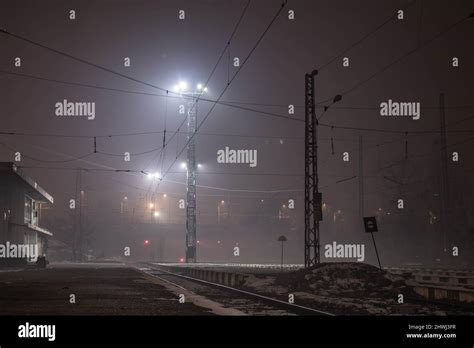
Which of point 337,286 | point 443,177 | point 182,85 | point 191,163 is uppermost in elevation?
point 182,85

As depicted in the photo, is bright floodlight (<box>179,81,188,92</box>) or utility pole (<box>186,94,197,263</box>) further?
utility pole (<box>186,94,197,263</box>)

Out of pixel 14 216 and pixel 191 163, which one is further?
pixel 191 163

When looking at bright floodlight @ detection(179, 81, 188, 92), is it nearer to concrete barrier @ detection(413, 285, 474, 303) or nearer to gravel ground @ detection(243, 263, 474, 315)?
gravel ground @ detection(243, 263, 474, 315)

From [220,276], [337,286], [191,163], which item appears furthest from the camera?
[191,163]

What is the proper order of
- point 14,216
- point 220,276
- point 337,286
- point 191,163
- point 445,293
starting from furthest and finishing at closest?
point 191,163 → point 14,216 → point 220,276 → point 337,286 → point 445,293

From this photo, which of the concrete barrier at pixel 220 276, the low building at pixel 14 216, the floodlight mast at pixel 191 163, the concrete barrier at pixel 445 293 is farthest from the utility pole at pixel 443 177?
the low building at pixel 14 216

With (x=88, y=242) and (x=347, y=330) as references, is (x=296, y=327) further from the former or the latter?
(x=88, y=242)

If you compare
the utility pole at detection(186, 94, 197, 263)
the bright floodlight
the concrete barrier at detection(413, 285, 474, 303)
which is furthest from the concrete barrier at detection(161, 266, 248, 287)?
the bright floodlight

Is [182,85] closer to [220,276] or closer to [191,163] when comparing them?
[191,163]

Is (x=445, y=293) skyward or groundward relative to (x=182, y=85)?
groundward

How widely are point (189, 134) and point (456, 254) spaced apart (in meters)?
33.0

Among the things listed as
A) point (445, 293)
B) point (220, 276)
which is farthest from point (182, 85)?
point (445, 293)

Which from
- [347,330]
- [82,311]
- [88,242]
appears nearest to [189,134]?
[82,311]

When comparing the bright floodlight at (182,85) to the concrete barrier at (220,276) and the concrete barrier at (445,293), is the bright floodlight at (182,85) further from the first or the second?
the concrete barrier at (445,293)
